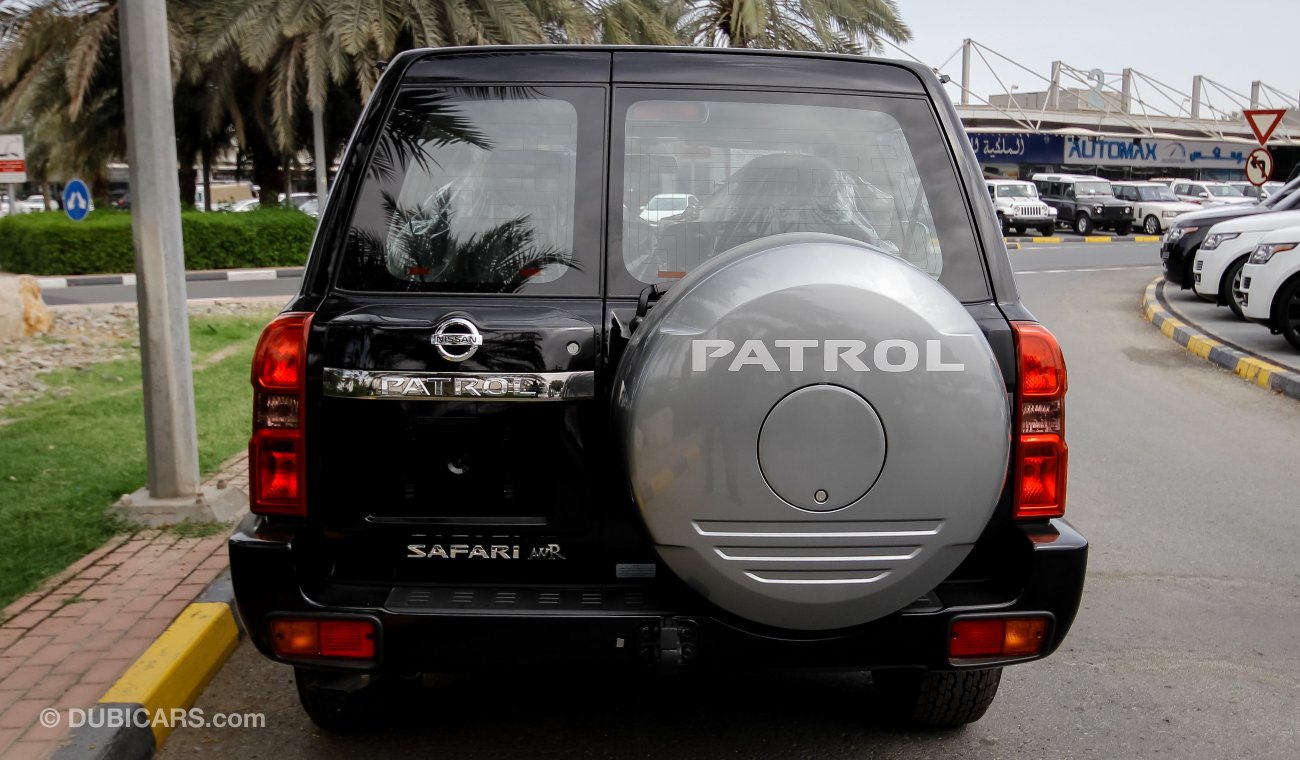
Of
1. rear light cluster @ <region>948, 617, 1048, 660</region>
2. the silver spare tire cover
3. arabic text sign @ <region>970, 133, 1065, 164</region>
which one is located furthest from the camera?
arabic text sign @ <region>970, 133, 1065, 164</region>

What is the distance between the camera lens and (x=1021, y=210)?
34375mm

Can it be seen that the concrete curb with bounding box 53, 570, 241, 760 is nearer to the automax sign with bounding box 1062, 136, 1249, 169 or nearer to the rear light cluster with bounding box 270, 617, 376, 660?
the rear light cluster with bounding box 270, 617, 376, 660

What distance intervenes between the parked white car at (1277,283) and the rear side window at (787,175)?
30.2ft

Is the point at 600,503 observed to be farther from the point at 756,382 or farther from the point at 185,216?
the point at 185,216

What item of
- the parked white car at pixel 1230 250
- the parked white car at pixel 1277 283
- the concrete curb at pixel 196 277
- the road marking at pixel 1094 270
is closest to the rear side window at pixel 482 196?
the parked white car at pixel 1277 283

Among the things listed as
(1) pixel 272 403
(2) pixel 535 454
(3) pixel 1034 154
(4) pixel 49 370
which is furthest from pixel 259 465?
(3) pixel 1034 154

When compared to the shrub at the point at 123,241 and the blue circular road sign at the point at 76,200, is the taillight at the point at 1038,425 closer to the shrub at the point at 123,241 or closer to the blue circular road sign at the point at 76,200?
the blue circular road sign at the point at 76,200

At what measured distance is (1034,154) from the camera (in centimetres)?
5750

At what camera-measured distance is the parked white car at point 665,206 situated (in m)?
3.04

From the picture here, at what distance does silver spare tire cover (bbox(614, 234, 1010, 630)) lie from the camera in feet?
8.00

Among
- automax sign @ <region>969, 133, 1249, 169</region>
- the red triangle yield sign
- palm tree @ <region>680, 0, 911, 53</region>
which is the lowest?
the red triangle yield sign

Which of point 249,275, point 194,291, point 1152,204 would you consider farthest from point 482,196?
point 1152,204

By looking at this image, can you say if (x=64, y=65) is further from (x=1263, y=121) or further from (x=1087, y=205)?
(x=1087, y=205)

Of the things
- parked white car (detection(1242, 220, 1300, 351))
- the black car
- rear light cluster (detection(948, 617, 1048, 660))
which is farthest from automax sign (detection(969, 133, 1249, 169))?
rear light cluster (detection(948, 617, 1048, 660))
